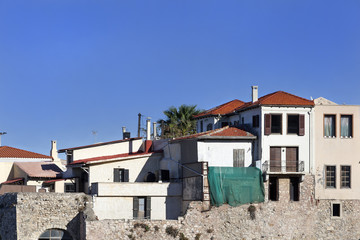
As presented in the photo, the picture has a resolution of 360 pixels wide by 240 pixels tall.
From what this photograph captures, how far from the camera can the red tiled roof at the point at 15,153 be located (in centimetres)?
8019

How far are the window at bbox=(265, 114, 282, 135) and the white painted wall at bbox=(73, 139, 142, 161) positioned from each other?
44.6 feet

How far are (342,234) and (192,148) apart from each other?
13.9 metres

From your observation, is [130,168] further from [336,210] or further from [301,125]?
[336,210]

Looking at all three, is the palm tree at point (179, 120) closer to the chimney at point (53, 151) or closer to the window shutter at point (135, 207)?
the chimney at point (53, 151)

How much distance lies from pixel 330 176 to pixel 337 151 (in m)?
2.09

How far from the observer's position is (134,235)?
5553cm

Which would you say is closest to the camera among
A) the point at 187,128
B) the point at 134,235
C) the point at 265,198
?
the point at 134,235

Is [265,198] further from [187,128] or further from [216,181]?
[187,128]

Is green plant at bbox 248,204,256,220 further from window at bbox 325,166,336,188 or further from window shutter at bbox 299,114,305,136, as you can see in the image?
window shutter at bbox 299,114,305,136

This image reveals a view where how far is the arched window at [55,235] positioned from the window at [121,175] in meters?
6.59

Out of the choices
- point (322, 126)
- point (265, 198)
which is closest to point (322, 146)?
point (322, 126)

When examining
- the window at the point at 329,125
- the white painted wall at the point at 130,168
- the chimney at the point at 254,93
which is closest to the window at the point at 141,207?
the white painted wall at the point at 130,168

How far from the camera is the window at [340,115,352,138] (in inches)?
2391

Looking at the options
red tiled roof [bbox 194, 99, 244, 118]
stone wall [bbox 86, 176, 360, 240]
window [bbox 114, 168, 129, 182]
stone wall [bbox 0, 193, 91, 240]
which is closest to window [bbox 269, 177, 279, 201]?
stone wall [bbox 86, 176, 360, 240]
